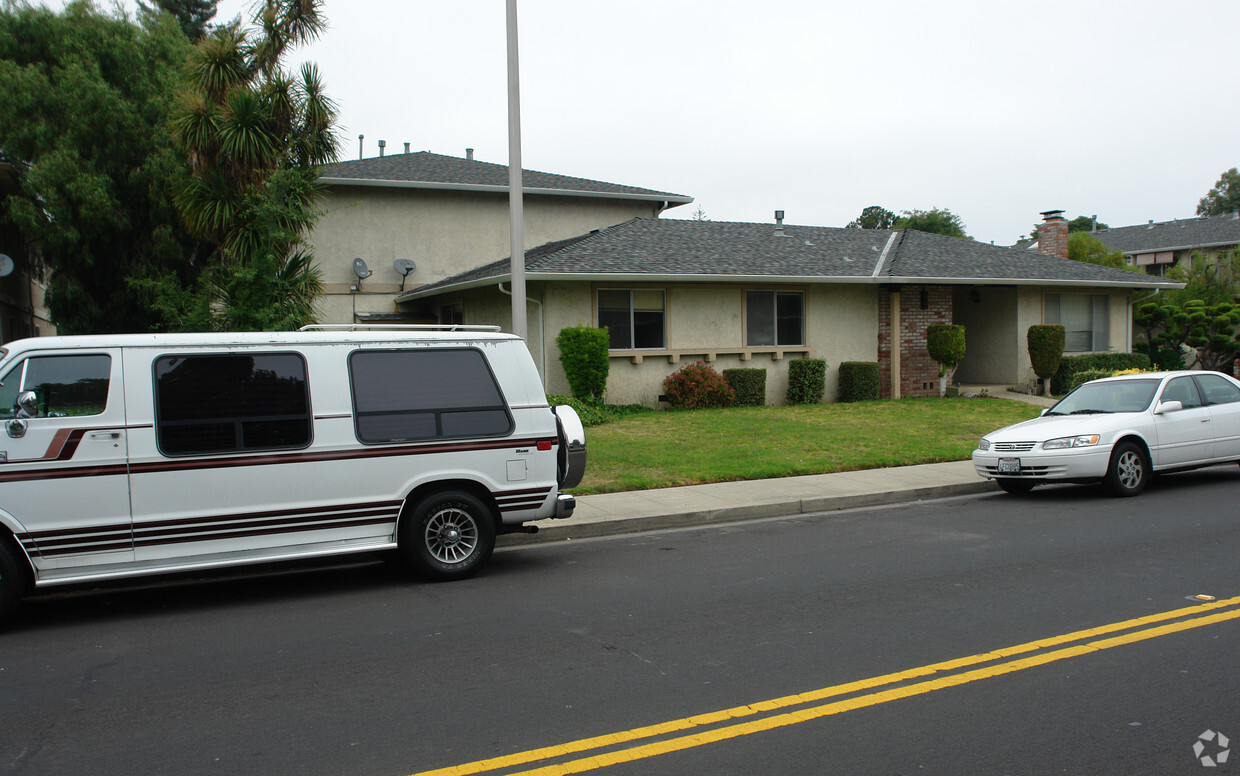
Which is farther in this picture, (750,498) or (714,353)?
(714,353)

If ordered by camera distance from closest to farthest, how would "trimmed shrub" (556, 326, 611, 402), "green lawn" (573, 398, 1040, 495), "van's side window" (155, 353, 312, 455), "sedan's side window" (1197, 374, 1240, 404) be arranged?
"van's side window" (155, 353, 312, 455) < "sedan's side window" (1197, 374, 1240, 404) < "green lawn" (573, 398, 1040, 495) < "trimmed shrub" (556, 326, 611, 402)

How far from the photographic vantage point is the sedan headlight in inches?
429

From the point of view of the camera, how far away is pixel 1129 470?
11.1m

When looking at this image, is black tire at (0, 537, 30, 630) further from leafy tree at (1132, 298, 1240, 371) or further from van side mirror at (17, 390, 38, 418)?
leafy tree at (1132, 298, 1240, 371)

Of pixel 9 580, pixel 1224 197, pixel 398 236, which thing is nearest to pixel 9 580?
pixel 9 580

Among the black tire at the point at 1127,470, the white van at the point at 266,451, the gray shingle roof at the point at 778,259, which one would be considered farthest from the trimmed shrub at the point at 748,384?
the white van at the point at 266,451

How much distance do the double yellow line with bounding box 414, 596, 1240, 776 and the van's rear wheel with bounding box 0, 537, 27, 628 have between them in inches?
163

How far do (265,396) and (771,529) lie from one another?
17.5 ft

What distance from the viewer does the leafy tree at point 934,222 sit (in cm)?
7106

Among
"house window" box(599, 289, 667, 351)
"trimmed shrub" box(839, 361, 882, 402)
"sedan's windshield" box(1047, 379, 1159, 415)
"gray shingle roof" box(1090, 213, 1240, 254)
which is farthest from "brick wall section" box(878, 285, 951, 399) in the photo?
"gray shingle roof" box(1090, 213, 1240, 254)

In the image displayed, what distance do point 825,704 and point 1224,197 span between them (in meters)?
109

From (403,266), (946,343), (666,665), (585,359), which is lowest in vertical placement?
(666,665)

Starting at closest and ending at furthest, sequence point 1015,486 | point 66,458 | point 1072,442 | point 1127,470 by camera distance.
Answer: point 66,458, point 1072,442, point 1127,470, point 1015,486

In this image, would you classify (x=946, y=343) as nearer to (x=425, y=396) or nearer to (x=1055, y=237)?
(x=1055, y=237)
